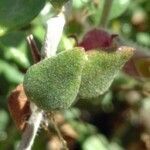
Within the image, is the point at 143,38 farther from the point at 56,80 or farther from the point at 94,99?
the point at 56,80

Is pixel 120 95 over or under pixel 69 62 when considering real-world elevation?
under

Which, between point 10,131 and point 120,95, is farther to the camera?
point 120,95

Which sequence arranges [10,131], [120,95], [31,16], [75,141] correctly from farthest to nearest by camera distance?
1. [120,95]
2. [75,141]
3. [10,131]
4. [31,16]

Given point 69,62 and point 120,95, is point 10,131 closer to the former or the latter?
point 120,95

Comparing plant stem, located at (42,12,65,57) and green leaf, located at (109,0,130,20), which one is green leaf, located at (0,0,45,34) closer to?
plant stem, located at (42,12,65,57)

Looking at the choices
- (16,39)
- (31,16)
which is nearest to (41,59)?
(31,16)

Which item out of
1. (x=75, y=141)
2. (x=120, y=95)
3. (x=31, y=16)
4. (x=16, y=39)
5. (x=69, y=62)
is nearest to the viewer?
(x=69, y=62)

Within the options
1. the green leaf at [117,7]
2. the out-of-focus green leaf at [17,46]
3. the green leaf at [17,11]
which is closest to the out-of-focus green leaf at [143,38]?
the green leaf at [117,7]
